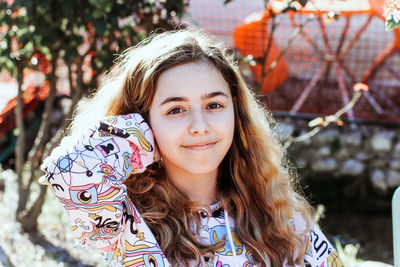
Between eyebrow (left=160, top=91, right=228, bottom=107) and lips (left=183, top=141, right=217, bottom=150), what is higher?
eyebrow (left=160, top=91, right=228, bottom=107)

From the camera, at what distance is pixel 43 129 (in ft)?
11.3

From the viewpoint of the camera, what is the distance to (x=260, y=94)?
10.6 feet

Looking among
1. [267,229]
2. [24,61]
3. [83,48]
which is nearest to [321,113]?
[83,48]

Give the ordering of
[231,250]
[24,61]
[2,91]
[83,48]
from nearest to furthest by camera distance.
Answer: [231,250]
[24,61]
[83,48]
[2,91]

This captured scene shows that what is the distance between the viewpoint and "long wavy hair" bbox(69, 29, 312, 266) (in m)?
1.78

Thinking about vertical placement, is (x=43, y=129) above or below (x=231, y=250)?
below

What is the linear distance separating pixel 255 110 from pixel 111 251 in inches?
30.2

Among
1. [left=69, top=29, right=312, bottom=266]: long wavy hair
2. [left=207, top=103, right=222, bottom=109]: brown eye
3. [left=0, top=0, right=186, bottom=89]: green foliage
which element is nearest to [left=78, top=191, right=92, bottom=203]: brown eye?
[left=69, top=29, right=312, bottom=266]: long wavy hair

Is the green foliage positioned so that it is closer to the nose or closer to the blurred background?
the blurred background

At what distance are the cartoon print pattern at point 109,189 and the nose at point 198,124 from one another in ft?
0.46

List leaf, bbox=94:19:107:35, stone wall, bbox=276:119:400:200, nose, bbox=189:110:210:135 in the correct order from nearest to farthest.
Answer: nose, bbox=189:110:210:135
leaf, bbox=94:19:107:35
stone wall, bbox=276:119:400:200

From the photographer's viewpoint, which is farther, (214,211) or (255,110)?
(255,110)

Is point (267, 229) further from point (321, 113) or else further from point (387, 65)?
point (387, 65)

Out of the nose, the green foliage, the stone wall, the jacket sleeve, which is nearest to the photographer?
the jacket sleeve
